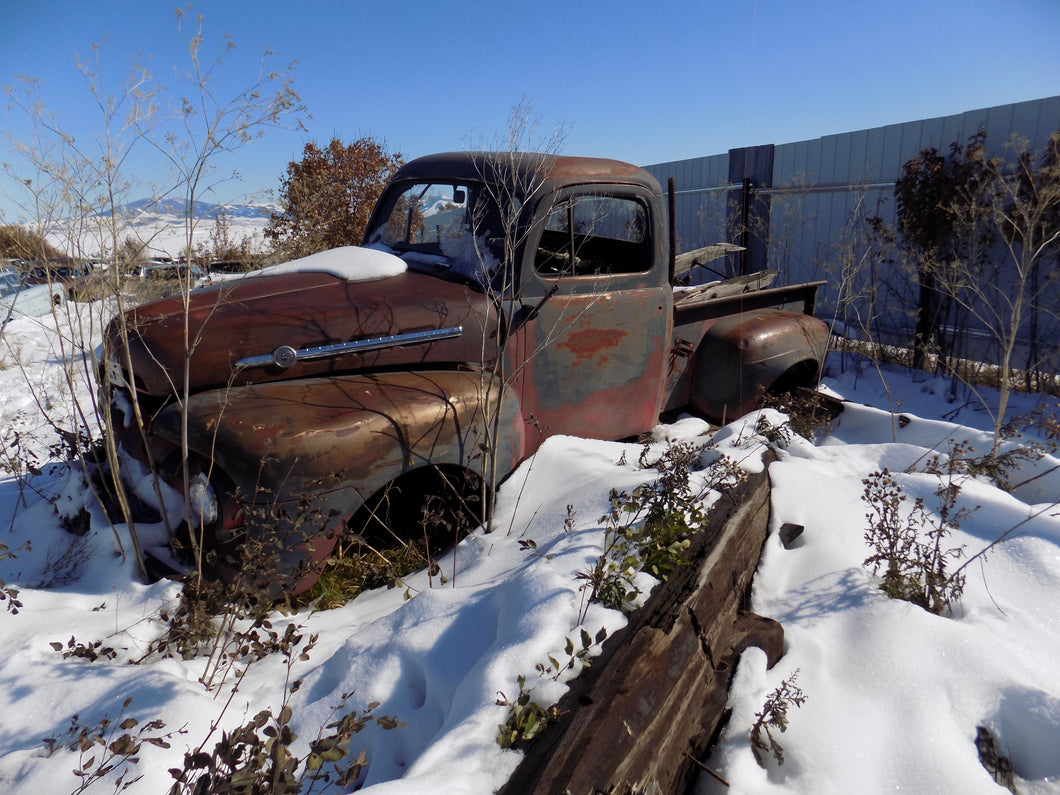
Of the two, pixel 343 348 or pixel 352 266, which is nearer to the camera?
pixel 343 348

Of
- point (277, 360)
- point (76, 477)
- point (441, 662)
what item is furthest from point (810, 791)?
point (76, 477)

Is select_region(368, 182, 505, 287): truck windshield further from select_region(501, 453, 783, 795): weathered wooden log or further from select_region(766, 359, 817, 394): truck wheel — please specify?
select_region(766, 359, 817, 394): truck wheel

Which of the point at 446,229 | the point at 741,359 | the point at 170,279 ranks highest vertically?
the point at 446,229

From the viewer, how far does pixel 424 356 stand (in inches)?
120

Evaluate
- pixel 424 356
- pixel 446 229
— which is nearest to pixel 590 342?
pixel 424 356

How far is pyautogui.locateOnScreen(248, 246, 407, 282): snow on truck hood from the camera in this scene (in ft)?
10.6

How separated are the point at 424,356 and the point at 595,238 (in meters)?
1.92

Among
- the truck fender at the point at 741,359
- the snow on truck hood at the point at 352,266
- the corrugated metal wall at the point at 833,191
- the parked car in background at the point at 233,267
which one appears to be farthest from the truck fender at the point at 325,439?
the corrugated metal wall at the point at 833,191

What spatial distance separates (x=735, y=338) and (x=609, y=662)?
271 centimetres

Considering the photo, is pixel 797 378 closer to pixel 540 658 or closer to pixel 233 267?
pixel 540 658

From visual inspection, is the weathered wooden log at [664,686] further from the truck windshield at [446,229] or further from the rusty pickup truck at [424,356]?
the truck windshield at [446,229]

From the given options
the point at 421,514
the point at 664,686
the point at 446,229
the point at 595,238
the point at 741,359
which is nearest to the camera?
the point at 664,686

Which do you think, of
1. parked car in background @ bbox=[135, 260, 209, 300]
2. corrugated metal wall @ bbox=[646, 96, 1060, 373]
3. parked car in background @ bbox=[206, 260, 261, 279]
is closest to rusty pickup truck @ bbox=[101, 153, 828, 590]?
parked car in background @ bbox=[135, 260, 209, 300]

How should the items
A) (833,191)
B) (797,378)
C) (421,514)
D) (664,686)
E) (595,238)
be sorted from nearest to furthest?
(664,686)
(421,514)
(595,238)
(797,378)
(833,191)
